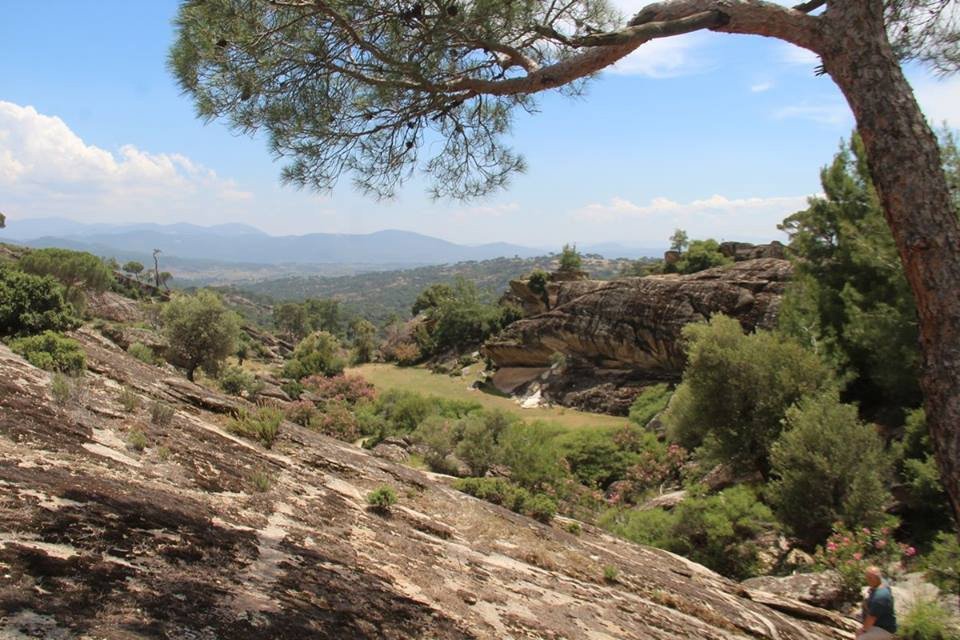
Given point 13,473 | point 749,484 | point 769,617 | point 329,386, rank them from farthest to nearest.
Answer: point 329,386 → point 749,484 → point 769,617 → point 13,473

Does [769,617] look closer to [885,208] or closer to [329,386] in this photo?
[885,208]

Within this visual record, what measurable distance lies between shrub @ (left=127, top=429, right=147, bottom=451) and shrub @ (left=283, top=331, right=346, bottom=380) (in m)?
38.4

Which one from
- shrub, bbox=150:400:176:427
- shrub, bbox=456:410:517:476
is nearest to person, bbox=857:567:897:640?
shrub, bbox=150:400:176:427

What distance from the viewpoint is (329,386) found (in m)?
33.8

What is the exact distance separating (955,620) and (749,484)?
7771 millimetres

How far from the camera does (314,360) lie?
4412cm

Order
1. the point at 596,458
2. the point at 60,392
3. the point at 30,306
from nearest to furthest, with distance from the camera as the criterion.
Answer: the point at 60,392 → the point at 30,306 → the point at 596,458

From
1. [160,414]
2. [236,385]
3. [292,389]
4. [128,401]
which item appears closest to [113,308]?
[292,389]

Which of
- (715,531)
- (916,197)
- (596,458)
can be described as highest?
(916,197)

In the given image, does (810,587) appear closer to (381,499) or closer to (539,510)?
(539,510)

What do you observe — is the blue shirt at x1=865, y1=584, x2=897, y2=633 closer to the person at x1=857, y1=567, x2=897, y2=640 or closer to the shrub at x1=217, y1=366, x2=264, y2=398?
the person at x1=857, y1=567, x2=897, y2=640

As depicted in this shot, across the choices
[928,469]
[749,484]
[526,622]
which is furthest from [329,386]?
[526,622]

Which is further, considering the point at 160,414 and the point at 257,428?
the point at 257,428

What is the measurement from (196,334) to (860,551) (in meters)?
23.5
